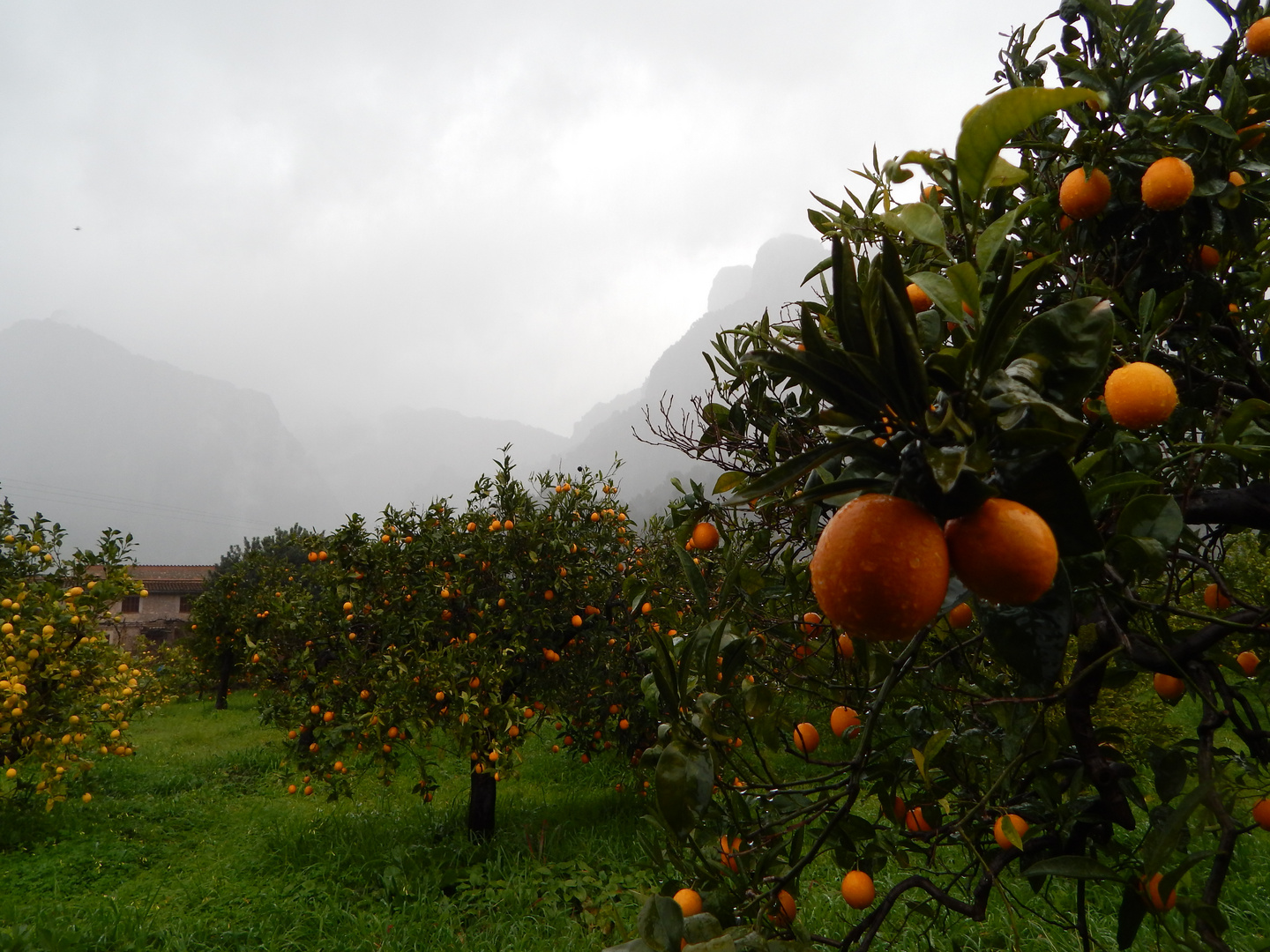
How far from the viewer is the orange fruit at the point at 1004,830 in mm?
1049

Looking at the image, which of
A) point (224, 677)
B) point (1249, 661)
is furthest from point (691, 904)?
point (224, 677)

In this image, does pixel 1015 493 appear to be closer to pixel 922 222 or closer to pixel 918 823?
pixel 922 222

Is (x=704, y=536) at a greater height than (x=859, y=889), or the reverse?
(x=704, y=536)

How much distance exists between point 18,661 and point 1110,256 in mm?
6077

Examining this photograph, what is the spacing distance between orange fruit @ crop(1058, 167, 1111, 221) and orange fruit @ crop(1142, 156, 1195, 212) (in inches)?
2.2

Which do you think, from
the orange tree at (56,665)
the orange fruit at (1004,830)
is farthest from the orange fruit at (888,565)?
the orange tree at (56,665)

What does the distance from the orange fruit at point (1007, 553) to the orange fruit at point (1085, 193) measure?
0.80m

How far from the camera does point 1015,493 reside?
0.53 metres

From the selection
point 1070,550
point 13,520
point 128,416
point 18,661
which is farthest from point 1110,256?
point 128,416

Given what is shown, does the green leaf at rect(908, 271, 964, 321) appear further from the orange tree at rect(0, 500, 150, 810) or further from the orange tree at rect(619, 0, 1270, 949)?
the orange tree at rect(0, 500, 150, 810)

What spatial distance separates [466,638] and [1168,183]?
13.9 ft

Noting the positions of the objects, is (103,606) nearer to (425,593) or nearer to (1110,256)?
(425,593)

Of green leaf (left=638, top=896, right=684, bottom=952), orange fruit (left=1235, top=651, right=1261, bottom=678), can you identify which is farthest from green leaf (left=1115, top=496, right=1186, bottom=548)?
orange fruit (left=1235, top=651, right=1261, bottom=678)

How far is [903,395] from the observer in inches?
19.6
